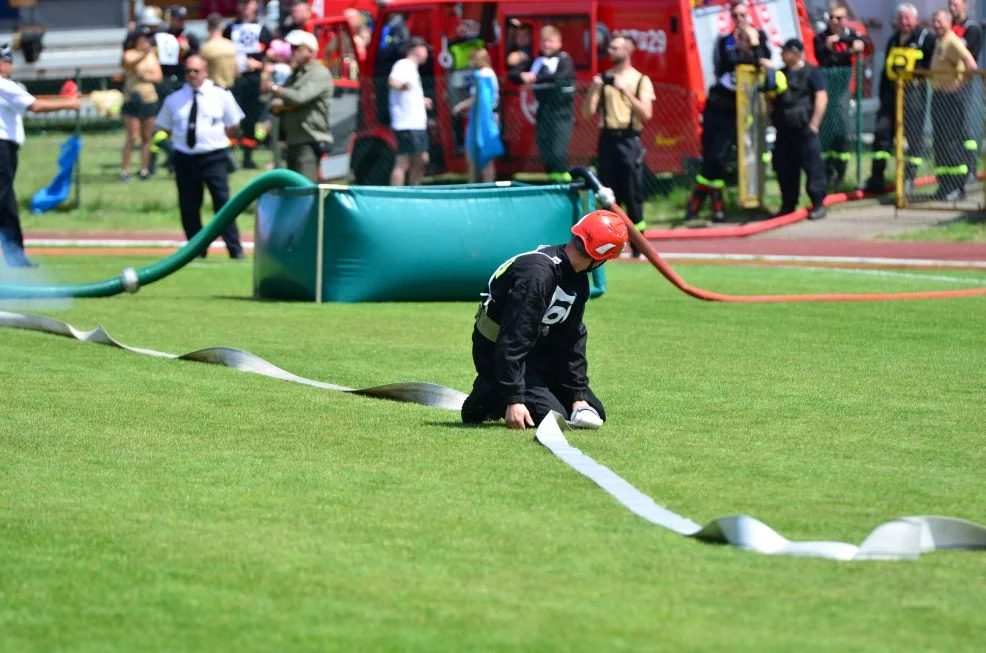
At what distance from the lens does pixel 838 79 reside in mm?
22328

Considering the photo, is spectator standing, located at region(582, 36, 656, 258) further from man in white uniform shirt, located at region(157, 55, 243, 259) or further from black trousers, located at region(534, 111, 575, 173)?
black trousers, located at region(534, 111, 575, 173)

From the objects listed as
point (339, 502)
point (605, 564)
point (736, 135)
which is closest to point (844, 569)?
point (605, 564)

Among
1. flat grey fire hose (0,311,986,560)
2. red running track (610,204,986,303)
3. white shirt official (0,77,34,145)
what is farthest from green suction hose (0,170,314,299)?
flat grey fire hose (0,311,986,560)

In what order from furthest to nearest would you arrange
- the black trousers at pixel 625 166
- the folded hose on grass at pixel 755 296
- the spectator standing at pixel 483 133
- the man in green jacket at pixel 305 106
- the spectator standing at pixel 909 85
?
the spectator standing at pixel 483 133 → the spectator standing at pixel 909 85 → the black trousers at pixel 625 166 → the man in green jacket at pixel 305 106 → the folded hose on grass at pixel 755 296

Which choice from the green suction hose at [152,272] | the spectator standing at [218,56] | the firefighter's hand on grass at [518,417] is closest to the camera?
the firefighter's hand on grass at [518,417]

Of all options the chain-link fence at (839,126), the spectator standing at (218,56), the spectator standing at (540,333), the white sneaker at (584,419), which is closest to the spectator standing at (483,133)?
the spectator standing at (218,56)

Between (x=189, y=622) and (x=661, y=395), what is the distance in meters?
4.80

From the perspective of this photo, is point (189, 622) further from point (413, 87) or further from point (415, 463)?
point (413, 87)

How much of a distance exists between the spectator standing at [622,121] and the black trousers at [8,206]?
602cm

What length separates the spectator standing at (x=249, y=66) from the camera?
984 inches

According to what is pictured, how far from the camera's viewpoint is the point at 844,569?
5.22 meters

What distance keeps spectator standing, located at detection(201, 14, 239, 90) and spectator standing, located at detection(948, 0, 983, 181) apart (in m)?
9.99

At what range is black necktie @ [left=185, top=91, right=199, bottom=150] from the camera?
1717 centimetres

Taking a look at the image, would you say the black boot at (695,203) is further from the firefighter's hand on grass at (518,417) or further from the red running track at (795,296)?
the firefighter's hand on grass at (518,417)
